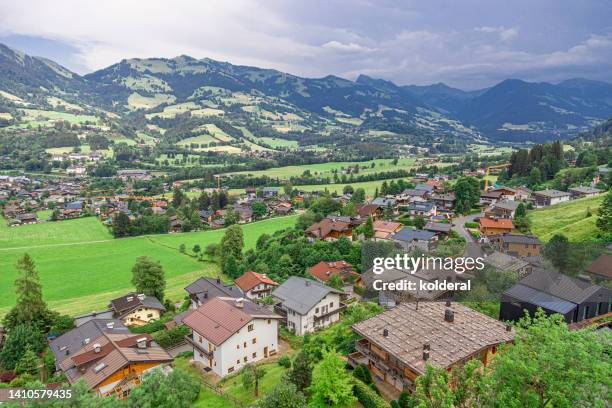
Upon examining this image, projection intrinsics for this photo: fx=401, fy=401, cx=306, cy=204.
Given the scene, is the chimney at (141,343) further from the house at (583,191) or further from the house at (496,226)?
the house at (583,191)

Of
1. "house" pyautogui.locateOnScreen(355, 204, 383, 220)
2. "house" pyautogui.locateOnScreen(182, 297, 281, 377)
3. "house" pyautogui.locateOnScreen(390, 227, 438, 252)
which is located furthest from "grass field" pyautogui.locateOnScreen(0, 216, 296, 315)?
"house" pyautogui.locateOnScreen(390, 227, 438, 252)

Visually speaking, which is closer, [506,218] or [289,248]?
[289,248]

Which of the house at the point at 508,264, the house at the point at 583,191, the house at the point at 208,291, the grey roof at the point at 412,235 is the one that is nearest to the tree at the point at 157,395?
the house at the point at 208,291

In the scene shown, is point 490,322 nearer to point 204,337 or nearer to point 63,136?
point 204,337

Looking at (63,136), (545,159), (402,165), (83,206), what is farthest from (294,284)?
(63,136)

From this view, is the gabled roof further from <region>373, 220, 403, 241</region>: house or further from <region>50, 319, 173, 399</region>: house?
<region>373, 220, 403, 241</region>: house

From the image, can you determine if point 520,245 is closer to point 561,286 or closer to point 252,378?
point 561,286
